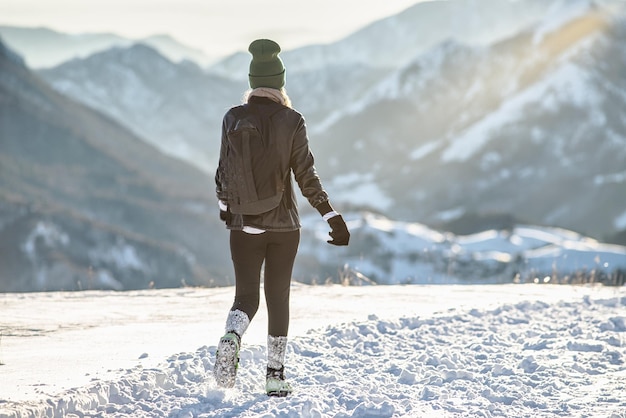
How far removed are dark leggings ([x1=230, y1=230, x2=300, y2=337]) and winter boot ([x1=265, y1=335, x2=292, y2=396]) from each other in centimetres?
6

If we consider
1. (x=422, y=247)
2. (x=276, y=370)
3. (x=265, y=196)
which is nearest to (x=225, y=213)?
(x=265, y=196)

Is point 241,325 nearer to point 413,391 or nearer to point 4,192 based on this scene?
point 413,391

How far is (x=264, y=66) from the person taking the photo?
513 centimetres

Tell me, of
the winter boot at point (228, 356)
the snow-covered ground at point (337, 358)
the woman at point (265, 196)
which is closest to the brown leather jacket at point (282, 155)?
the woman at point (265, 196)

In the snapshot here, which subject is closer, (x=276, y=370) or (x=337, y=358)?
(x=276, y=370)

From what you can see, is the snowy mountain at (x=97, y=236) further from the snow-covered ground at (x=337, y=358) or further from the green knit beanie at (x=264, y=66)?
the green knit beanie at (x=264, y=66)

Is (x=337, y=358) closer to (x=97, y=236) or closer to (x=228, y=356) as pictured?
(x=228, y=356)

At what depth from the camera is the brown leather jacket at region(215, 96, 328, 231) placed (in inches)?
197

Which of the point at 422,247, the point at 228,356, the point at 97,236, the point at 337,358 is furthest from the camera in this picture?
the point at 422,247

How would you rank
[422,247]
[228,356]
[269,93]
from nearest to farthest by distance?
1. [228,356]
2. [269,93]
3. [422,247]

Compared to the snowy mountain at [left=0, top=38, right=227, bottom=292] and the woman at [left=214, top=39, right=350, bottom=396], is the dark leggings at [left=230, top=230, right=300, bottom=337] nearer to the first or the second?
the woman at [left=214, top=39, right=350, bottom=396]

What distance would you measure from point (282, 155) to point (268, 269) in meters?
0.75

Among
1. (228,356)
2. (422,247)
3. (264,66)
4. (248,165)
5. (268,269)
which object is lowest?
(228,356)

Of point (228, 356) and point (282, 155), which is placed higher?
point (282, 155)
